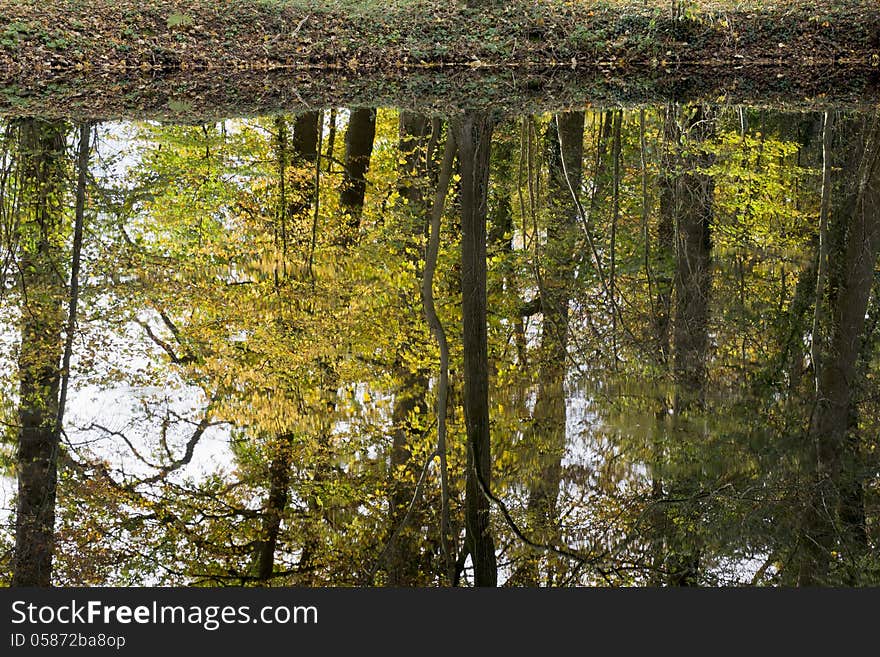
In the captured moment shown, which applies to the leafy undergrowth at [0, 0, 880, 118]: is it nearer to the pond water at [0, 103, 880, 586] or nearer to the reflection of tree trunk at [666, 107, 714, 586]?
the reflection of tree trunk at [666, 107, 714, 586]

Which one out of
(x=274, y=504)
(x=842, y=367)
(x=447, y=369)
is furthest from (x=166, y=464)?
(x=842, y=367)

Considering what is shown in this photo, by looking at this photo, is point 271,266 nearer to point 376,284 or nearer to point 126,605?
point 376,284

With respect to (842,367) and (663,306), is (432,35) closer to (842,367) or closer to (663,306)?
(663,306)

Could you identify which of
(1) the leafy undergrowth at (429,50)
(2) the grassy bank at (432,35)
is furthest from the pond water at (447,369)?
(2) the grassy bank at (432,35)

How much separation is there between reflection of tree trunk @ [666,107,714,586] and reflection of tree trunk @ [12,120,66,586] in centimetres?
241

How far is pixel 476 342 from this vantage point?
18.2ft

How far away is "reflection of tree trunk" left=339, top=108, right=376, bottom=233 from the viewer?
951 cm

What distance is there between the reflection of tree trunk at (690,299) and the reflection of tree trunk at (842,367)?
1.48 ft

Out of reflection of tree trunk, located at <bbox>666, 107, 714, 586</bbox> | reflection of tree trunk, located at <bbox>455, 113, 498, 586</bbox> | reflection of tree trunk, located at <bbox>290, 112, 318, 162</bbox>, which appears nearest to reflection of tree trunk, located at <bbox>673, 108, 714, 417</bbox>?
reflection of tree trunk, located at <bbox>666, 107, 714, 586</bbox>

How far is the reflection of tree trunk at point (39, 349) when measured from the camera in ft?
12.3

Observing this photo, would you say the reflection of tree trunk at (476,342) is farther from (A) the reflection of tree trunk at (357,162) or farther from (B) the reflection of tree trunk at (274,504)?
(A) the reflection of tree trunk at (357,162)

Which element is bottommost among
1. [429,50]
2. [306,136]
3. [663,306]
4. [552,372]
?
[552,372]

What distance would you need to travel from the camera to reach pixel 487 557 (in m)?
3.66

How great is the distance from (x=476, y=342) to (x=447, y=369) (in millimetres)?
246
